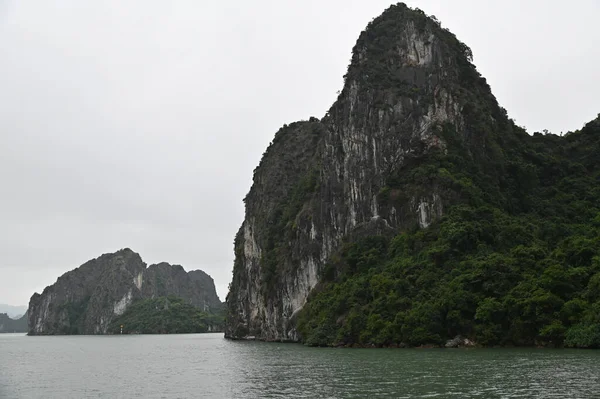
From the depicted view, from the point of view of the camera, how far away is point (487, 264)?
162 feet

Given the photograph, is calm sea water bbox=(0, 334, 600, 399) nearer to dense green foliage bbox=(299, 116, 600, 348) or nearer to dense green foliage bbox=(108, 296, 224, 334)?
dense green foliage bbox=(299, 116, 600, 348)

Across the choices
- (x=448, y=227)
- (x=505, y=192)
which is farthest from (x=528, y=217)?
(x=448, y=227)

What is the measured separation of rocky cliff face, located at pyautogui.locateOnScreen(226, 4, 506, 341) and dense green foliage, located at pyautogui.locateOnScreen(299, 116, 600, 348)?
102 inches

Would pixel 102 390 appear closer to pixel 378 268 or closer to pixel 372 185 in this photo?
pixel 378 268

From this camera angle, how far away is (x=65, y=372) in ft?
126

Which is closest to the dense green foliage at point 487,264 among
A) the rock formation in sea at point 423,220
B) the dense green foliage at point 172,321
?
the rock formation in sea at point 423,220

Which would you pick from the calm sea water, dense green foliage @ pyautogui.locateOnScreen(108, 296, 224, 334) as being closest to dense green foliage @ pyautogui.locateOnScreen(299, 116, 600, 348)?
the calm sea water

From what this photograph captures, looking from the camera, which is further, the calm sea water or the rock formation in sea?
the rock formation in sea

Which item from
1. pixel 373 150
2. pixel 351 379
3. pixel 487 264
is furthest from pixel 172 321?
pixel 351 379

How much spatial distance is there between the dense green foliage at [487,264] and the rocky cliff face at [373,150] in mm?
2590

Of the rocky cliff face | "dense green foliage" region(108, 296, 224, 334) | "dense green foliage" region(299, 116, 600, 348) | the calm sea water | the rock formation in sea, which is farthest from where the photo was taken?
"dense green foliage" region(108, 296, 224, 334)

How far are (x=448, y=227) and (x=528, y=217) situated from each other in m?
13.3

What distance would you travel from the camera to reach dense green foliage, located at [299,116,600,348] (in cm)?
4456

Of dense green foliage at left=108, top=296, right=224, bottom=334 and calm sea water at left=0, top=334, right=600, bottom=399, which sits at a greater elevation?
dense green foliage at left=108, top=296, right=224, bottom=334
